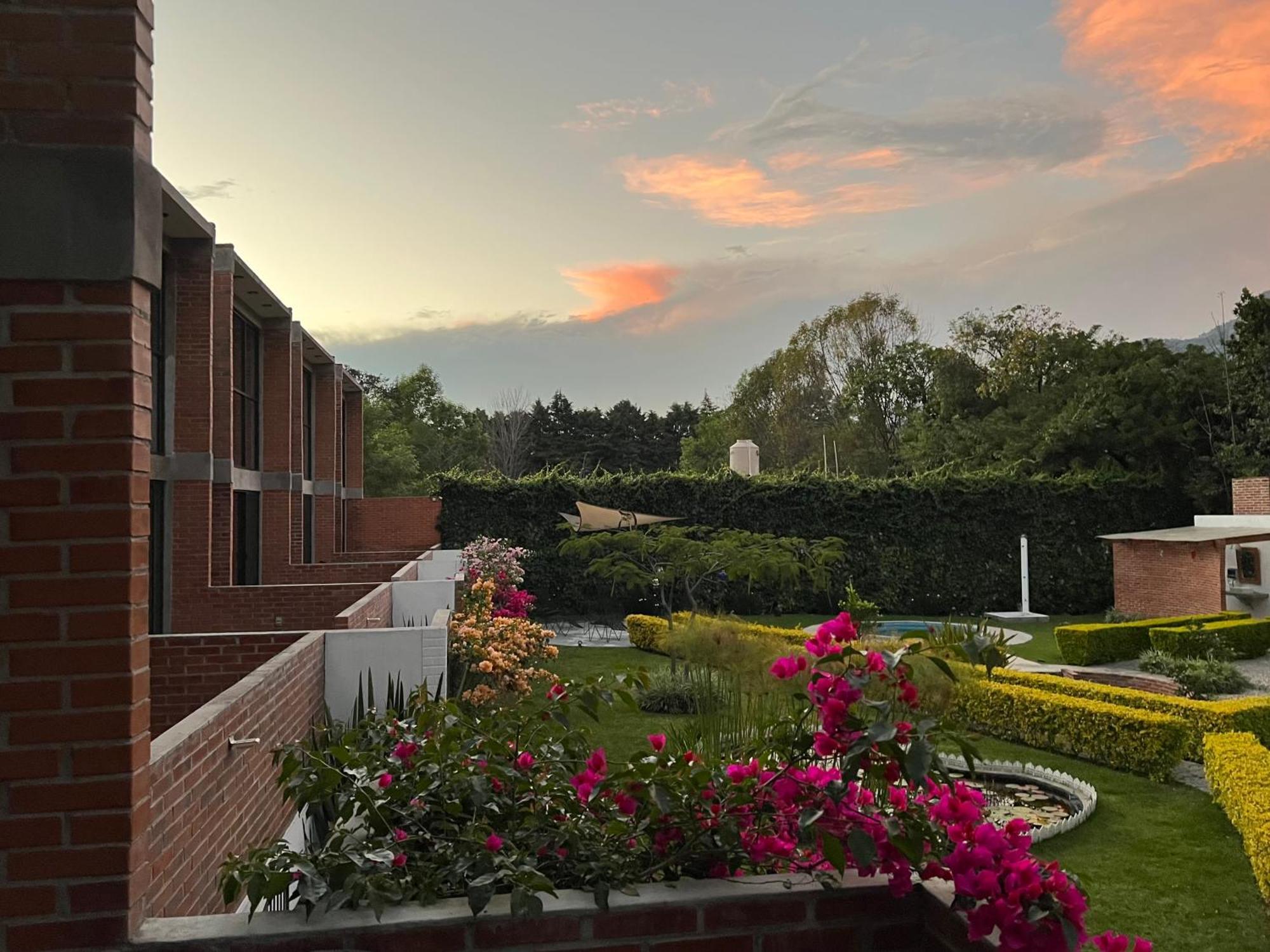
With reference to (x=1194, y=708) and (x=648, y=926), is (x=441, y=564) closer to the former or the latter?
(x=1194, y=708)

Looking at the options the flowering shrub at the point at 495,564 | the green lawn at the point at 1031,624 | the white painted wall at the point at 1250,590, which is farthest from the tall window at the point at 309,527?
the white painted wall at the point at 1250,590

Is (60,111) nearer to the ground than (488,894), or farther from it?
farther from it

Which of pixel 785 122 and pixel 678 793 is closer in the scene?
pixel 678 793

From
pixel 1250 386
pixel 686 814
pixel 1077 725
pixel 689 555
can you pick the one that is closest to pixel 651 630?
pixel 689 555

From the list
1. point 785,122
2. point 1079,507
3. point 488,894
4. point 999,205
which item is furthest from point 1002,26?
point 488,894

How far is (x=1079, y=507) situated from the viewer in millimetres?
21656

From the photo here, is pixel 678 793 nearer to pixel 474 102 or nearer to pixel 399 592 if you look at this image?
pixel 399 592

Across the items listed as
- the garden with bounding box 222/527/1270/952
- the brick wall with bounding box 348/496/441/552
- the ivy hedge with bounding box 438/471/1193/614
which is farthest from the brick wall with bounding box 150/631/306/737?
the brick wall with bounding box 348/496/441/552

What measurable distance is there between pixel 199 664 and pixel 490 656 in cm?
268

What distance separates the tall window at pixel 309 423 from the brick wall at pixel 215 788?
55.5 feet

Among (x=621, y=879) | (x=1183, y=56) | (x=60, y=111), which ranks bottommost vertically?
(x=621, y=879)

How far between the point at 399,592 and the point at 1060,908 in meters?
10.5

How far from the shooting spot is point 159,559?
40.1 feet

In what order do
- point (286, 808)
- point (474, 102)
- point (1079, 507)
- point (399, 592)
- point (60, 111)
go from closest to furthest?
point (60, 111), point (286, 808), point (399, 592), point (474, 102), point (1079, 507)
